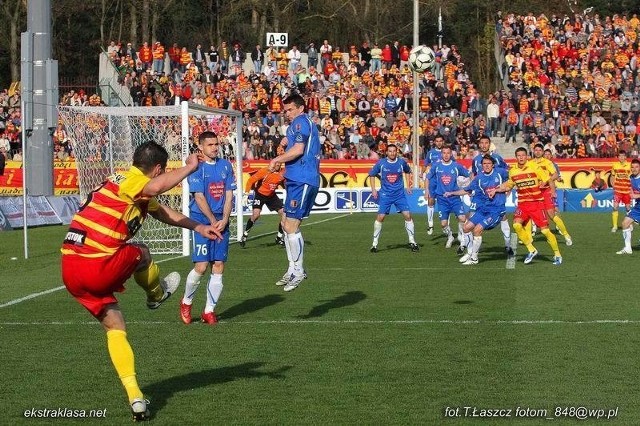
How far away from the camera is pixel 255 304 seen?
1432cm

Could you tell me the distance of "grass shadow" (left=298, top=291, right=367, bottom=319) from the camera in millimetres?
13312

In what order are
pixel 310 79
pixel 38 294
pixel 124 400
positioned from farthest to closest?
pixel 310 79 → pixel 38 294 → pixel 124 400

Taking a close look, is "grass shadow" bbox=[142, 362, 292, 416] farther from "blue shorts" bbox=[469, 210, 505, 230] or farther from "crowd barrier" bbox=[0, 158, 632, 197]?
"crowd barrier" bbox=[0, 158, 632, 197]

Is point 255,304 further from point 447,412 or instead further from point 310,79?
point 310,79

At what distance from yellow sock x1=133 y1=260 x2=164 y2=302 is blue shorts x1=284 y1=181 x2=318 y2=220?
157 inches

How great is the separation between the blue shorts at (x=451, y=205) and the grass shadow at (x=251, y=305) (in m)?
9.19

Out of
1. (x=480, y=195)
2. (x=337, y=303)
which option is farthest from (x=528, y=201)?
(x=337, y=303)

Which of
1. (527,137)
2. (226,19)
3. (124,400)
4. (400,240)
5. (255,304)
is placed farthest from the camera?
(226,19)

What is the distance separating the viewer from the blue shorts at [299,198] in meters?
12.8

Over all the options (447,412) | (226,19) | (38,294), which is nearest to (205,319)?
(38,294)

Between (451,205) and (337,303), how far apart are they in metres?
9.94

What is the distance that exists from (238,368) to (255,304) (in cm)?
444

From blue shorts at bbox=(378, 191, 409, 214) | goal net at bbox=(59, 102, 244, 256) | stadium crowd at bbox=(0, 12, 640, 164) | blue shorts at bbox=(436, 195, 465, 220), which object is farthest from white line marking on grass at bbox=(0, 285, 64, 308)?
stadium crowd at bbox=(0, 12, 640, 164)

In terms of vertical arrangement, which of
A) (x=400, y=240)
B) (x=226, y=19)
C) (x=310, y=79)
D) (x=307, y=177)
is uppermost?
(x=226, y=19)
